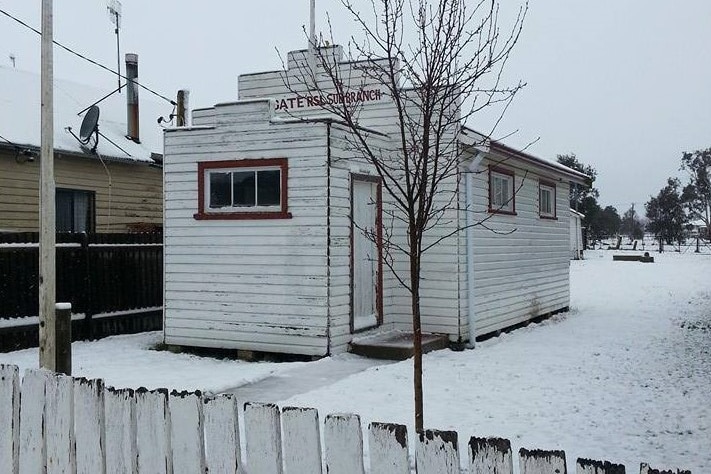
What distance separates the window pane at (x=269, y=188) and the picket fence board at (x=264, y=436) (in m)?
7.70

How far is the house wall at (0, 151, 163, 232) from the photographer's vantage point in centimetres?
1445

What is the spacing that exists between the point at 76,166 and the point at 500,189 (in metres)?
9.31

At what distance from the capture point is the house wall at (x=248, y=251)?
1009 cm

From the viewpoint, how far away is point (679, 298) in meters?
20.7

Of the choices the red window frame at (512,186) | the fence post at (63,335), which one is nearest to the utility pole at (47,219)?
the fence post at (63,335)

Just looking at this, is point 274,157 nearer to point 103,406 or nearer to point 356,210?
point 356,210

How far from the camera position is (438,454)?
2.60 meters

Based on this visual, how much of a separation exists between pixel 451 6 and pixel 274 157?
585cm

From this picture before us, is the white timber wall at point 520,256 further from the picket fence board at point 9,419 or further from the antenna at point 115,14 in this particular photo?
the antenna at point 115,14

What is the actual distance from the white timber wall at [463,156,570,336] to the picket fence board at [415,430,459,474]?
26.9ft

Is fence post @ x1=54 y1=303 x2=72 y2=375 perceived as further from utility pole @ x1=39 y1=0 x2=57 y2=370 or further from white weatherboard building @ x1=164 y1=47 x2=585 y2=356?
white weatherboard building @ x1=164 y1=47 x2=585 y2=356

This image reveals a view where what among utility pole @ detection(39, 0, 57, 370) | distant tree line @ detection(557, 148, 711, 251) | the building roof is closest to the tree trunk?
the building roof

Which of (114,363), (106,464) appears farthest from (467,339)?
(106,464)

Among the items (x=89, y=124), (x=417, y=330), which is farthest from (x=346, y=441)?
(x=89, y=124)
